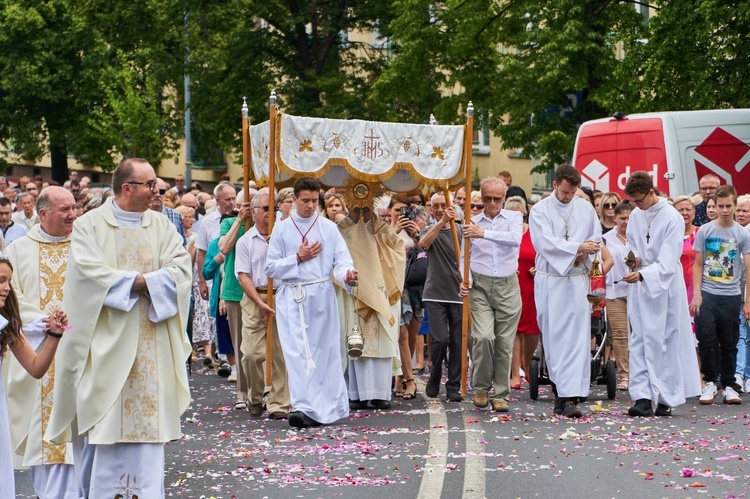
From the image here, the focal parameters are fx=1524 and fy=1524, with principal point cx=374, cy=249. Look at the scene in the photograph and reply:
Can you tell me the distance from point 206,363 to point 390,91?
15202 millimetres

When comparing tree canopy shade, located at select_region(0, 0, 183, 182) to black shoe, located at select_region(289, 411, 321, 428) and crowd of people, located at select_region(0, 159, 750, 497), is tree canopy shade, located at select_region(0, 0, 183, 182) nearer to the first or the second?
crowd of people, located at select_region(0, 159, 750, 497)

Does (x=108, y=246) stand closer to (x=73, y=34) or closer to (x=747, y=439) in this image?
(x=747, y=439)

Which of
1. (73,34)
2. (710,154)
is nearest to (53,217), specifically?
(710,154)

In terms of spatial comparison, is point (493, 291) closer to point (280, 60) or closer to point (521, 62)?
point (521, 62)

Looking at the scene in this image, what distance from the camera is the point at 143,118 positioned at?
3681 centimetres

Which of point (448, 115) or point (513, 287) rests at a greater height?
point (448, 115)

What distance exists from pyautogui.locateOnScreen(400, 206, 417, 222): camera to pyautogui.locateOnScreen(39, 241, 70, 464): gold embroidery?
20.6 feet

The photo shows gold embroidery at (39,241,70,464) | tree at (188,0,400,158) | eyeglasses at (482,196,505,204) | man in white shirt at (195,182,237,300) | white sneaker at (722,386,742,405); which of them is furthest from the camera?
tree at (188,0,400,158)

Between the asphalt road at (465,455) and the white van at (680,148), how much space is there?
6.10 meters

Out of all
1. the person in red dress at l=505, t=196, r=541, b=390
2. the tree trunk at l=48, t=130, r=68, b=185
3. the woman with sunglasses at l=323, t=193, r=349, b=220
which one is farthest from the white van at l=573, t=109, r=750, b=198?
the tree trunk at l=48, t=130, r=68, b=185

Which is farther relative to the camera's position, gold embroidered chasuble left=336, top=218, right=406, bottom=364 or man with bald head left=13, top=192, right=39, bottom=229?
man with bald head left=13, top=192, right=39, bottom=229

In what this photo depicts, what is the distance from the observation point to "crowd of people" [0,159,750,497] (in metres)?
8.31

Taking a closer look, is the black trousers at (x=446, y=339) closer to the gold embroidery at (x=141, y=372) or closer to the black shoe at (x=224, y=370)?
the black shoe at (x=224, y=370)

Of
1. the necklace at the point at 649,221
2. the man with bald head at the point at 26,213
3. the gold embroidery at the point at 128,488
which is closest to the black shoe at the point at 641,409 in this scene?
the necklace at the point at 649,221
